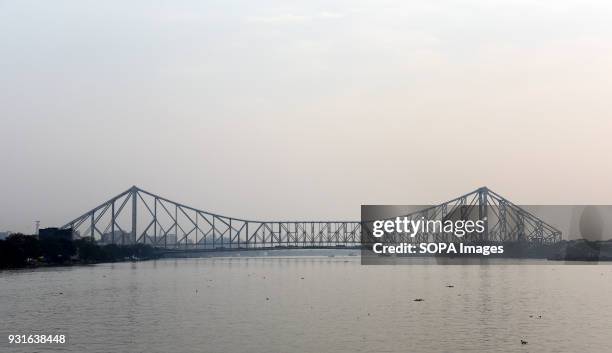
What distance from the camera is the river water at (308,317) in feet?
122

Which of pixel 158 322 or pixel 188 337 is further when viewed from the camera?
pixel 158 322

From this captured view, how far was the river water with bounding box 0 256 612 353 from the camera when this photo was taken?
122ft

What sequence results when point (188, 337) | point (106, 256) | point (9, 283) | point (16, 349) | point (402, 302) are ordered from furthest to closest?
point (106, 256), point (9, 283), point (402, 302), point (188, 337), point (16, 349)

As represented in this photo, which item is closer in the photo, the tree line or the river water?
the river water

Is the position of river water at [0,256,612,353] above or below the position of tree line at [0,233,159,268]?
below

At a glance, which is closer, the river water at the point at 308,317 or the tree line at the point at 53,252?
the river water at the point at 308,317

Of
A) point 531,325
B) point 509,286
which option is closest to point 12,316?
point 531,325

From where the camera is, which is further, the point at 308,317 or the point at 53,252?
the point at 53,252

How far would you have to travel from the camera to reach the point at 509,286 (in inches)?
2980

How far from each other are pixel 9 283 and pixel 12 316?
2913 cm

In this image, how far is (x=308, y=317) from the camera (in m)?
47.3

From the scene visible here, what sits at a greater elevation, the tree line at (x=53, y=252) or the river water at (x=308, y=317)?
the tree line at (x=53, y=252)

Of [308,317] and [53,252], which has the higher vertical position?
[53,252]

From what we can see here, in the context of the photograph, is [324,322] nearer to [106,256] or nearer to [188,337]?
[188,337]
